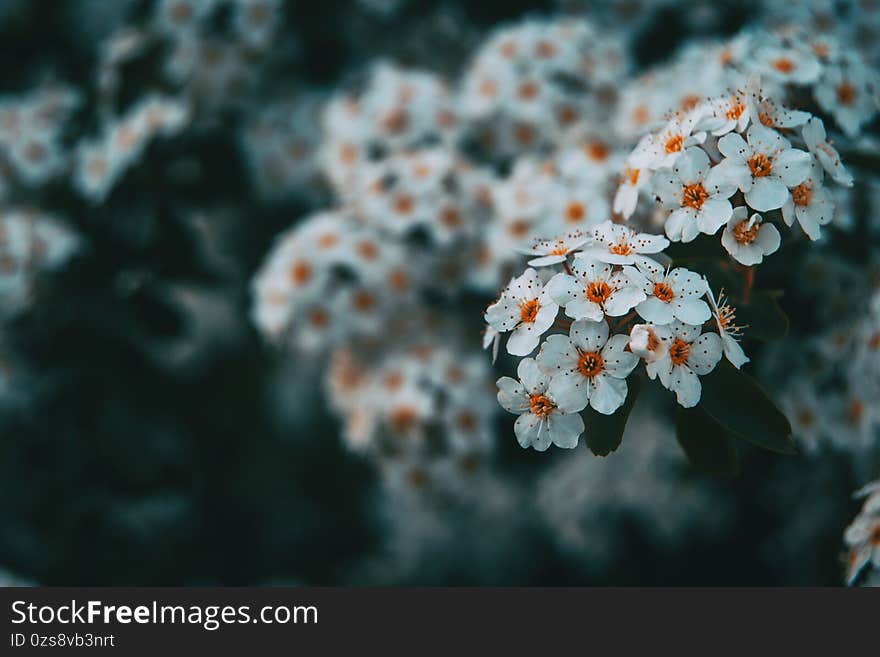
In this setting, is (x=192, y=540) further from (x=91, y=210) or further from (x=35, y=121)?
(x=35, y=121)

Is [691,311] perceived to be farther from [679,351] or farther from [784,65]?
[784,65]

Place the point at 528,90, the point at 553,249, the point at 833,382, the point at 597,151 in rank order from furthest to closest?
the point at 528,90 → the point at 597,151 → the point at 833,382 → the point at 553,249

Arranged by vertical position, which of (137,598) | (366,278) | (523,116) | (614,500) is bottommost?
(137,598)

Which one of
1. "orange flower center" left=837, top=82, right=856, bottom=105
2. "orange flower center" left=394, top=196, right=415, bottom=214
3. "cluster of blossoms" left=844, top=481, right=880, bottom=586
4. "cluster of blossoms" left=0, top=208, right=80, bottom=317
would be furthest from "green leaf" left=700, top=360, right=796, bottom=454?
"cluster of blossoms" left=0, top=208, right=80, bottom=317

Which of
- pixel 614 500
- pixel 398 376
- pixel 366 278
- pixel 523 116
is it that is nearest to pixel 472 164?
pixel 523 116

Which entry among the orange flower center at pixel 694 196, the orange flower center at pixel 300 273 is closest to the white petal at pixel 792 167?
the orange flower center at pixel 694 196

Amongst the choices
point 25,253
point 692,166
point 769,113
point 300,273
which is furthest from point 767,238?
point 25,253

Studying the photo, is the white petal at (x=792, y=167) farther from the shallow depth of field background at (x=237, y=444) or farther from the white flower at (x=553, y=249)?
the shallow depth of field background at (x=237, y=444)

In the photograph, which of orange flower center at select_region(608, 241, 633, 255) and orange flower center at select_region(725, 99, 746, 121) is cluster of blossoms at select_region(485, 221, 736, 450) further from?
orange flower center at select_region(725, 99, 746, 121)
